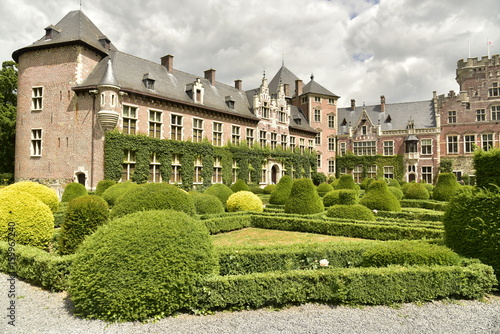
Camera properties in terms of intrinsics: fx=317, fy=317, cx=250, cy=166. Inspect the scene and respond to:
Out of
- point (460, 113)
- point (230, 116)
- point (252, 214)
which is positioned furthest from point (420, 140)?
point (252, 214)

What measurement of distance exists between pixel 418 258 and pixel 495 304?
56.7 inches

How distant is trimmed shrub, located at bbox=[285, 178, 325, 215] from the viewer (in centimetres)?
1509

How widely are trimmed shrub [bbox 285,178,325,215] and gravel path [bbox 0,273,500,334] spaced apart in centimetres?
920

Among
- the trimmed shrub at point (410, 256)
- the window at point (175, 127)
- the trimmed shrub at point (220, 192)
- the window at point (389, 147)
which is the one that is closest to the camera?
the trimmed shrub at point (410, 256)

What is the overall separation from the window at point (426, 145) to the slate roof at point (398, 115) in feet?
6.46

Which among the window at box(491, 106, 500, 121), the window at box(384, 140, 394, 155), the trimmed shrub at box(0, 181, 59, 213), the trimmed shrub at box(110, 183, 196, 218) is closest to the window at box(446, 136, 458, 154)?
the window at box(491, 106, 500, 121)

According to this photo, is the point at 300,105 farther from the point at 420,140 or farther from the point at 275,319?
the point at 275,319

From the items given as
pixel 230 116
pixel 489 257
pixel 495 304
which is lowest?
pixel 495 304

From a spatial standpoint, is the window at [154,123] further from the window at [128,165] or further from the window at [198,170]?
the window at [198,170]

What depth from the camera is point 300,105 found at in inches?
1699

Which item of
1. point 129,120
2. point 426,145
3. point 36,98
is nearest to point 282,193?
point 129,120

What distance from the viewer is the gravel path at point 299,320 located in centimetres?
487

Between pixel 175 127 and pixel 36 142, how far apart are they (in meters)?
10.3

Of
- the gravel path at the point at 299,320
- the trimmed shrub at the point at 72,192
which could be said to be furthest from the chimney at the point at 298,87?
the gravel path at the point at 299,320
